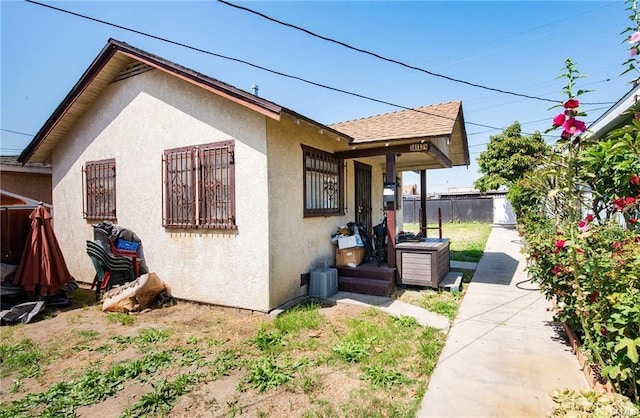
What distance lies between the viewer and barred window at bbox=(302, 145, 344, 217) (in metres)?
6.40

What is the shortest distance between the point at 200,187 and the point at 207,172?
343 mm

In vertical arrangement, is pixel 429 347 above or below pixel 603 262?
below

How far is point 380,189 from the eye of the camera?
10117 mm

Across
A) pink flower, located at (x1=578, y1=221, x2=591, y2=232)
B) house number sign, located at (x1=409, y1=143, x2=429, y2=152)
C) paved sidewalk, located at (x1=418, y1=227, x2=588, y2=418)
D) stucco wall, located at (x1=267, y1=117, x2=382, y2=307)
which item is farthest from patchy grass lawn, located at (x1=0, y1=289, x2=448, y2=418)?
house number sign, located at (x1=409, y1=143, x2=429, y2=152)

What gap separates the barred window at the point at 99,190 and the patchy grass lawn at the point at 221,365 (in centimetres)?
281

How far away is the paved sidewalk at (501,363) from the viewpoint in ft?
9.11

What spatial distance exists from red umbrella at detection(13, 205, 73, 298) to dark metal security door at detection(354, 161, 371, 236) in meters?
6.65

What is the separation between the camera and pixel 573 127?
2703 millimetres

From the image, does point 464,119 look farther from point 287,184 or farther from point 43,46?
point 43,46

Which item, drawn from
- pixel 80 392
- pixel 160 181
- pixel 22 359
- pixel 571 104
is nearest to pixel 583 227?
pixel 571 104

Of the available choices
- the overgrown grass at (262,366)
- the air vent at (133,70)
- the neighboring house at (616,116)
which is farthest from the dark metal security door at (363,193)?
the air vent at (133,70)

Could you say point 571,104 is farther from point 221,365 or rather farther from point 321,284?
point 321,284

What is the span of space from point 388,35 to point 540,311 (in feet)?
21.0

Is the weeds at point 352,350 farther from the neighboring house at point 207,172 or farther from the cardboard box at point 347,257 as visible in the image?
the cardboard box at point 347,257
